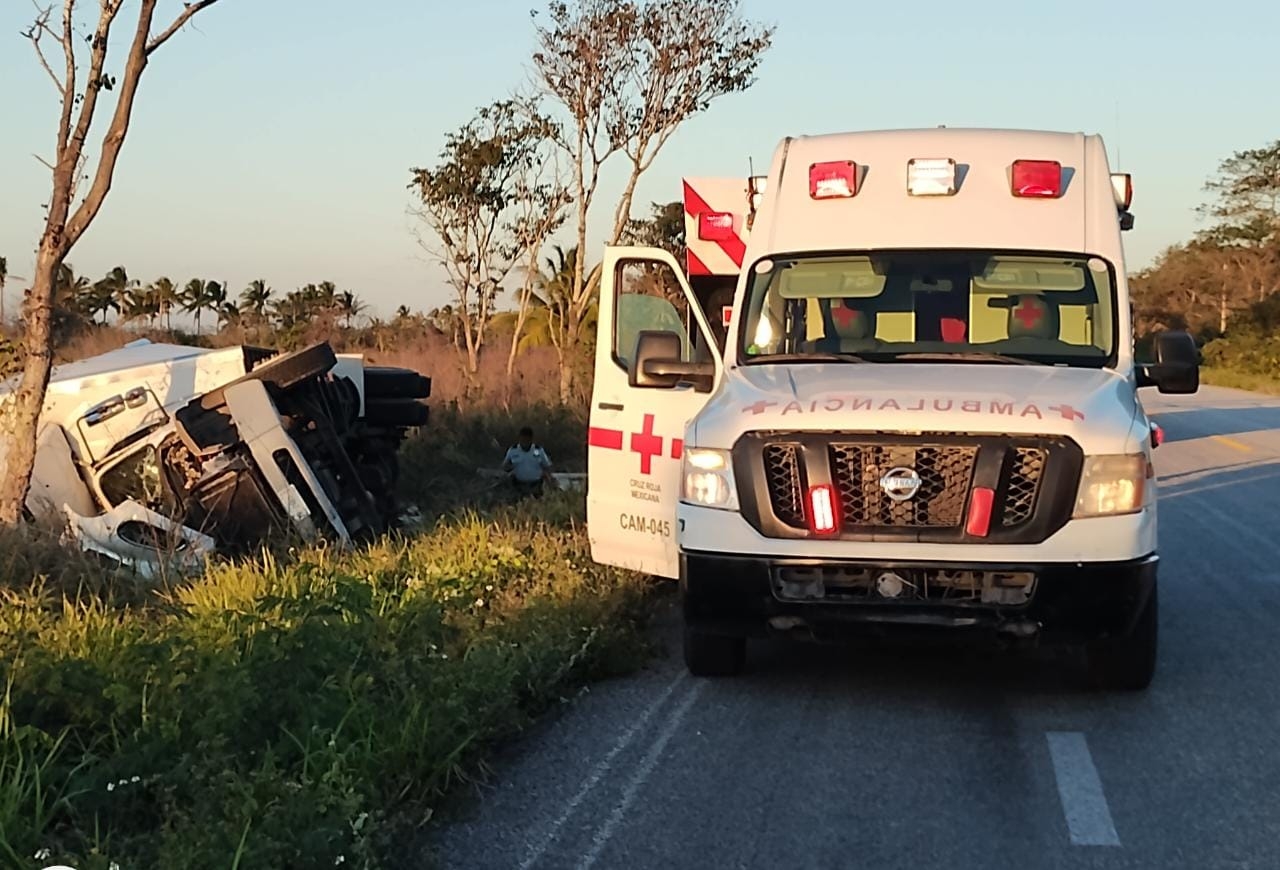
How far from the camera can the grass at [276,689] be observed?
4.87 metres

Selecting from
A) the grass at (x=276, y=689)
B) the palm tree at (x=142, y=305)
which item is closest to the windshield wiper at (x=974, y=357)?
the grass at (x=276, y=689)

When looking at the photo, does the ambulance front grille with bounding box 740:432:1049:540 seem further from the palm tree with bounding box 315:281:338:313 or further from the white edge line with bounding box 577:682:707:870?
the palm tree with bounding box 315:281:338:313

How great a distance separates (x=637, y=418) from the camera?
8469mm

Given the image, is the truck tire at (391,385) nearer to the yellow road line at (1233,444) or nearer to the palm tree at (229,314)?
the yellow road line at (1233,444)

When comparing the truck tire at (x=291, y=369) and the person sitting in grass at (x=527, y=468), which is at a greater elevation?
the truck tire at (x=291, y=369)

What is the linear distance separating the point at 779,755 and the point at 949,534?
1.21 m

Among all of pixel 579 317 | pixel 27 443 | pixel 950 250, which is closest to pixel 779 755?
pixel 950 250

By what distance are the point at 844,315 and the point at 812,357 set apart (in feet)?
1.22

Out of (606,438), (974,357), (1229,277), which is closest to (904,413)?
(974,357)

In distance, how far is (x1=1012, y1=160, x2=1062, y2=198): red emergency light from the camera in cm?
815

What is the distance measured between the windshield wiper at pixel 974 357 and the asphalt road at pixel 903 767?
1.55 metres

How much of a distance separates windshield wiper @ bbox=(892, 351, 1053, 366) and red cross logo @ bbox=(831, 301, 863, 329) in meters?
Answer: 0.44

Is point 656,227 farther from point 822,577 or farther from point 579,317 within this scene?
point 822,577

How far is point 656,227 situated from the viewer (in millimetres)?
30781
